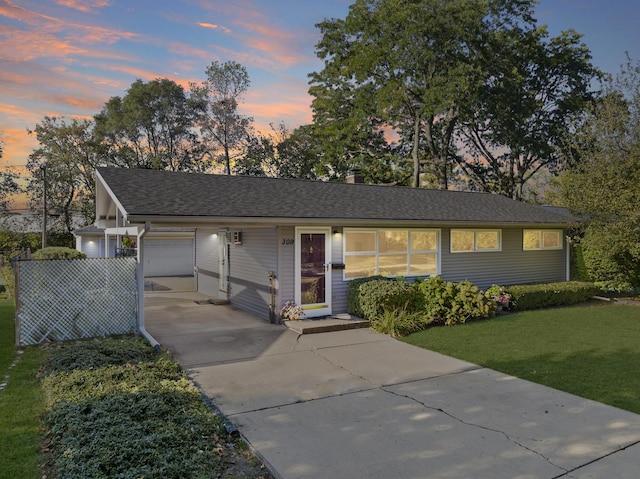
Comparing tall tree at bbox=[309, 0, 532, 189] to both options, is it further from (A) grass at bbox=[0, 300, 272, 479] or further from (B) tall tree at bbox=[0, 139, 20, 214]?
(A) grass at bbox=[0, 300, 272, 479]

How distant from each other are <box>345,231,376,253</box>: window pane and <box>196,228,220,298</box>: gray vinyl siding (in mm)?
4835

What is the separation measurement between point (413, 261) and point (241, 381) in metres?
6.63

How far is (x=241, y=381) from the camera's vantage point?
5.71 metres

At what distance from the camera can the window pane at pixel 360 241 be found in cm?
1015

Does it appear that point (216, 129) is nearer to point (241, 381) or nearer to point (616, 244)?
point (616, 244)

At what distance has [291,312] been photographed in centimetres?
920

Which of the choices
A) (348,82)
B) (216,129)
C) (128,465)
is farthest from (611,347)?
(216,129)

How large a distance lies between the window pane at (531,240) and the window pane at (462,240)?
2.37m

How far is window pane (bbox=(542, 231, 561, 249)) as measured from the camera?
14109mm

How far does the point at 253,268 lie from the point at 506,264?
775cm

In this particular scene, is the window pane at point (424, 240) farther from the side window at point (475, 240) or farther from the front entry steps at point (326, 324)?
the front entry steps at point (326, 324)

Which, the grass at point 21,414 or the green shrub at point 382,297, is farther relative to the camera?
the green shrub at point 382,297

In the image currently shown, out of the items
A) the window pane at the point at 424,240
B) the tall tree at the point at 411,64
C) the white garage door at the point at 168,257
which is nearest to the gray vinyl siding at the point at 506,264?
the window pane at the point at 424,240

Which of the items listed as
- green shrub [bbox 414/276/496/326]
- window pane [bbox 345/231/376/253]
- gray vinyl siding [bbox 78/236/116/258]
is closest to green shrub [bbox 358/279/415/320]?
green shrub [bbox 414/276/496/326]
